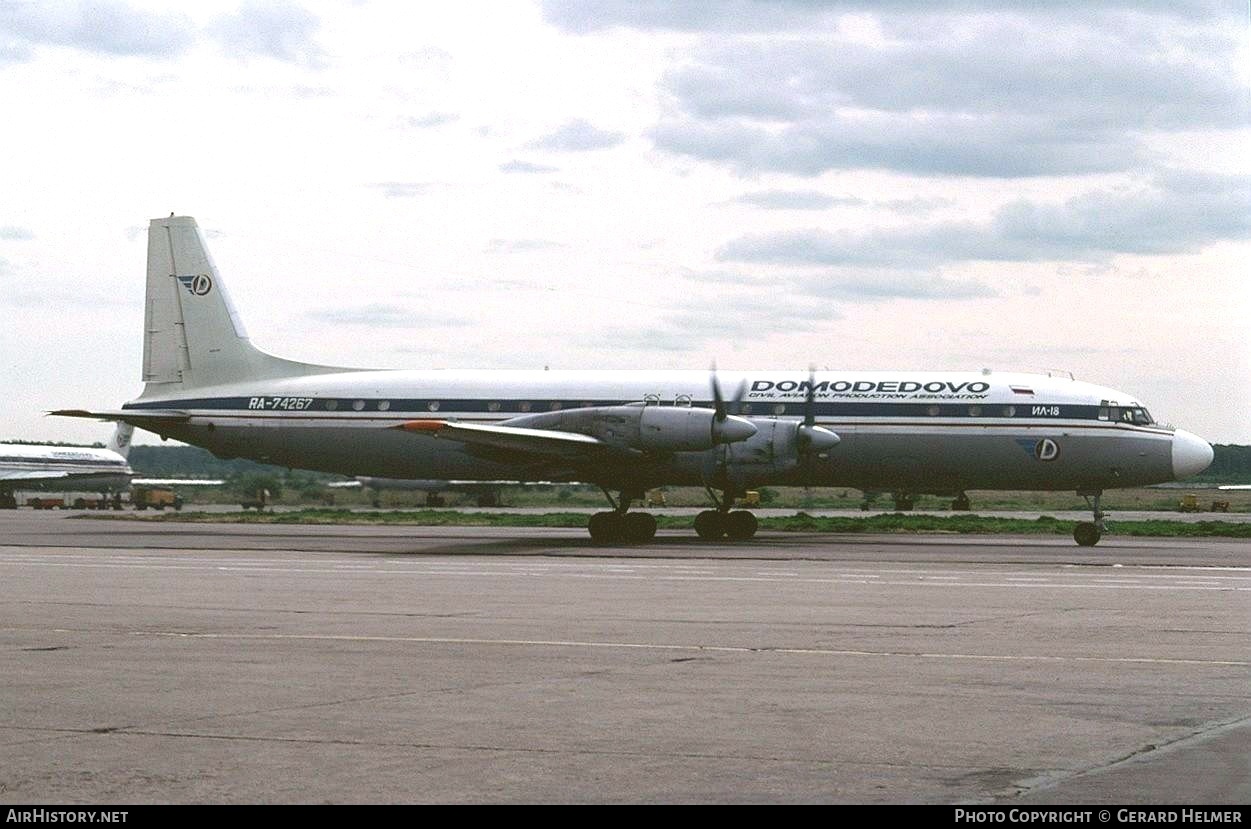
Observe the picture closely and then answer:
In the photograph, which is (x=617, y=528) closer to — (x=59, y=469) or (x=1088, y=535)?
(x=1088, y=535)

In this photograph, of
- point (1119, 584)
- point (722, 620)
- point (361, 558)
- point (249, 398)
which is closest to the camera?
point (722, 620)

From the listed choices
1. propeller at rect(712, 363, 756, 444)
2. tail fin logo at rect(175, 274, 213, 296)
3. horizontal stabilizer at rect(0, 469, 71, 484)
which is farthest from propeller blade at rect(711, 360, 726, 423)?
horizontal stabilizer at rect(0, 469, 71, 484)

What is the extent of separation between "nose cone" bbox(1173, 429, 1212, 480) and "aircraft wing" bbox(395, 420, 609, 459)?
563 inches

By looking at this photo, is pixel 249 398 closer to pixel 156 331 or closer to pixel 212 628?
pixel 156 331

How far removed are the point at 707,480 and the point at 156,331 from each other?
18.9 m

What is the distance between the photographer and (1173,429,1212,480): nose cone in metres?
39.8

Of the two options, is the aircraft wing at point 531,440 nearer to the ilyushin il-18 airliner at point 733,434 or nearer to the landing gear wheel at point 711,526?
the ilyushin il-18 airliner at point 733,434

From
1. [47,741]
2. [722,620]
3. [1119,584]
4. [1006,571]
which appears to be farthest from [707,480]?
[47,741]

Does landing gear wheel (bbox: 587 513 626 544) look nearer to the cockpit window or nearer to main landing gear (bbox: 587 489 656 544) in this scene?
main landing gear (bbox: 587 489 656 544)

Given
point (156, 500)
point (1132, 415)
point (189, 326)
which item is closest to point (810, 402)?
point (1132, 415)

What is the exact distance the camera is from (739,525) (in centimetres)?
4028

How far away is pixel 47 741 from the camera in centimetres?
998

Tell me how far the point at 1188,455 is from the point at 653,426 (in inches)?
532

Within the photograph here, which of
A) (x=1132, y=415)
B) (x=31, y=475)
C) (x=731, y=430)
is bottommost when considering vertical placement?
(x=31, y=475)
